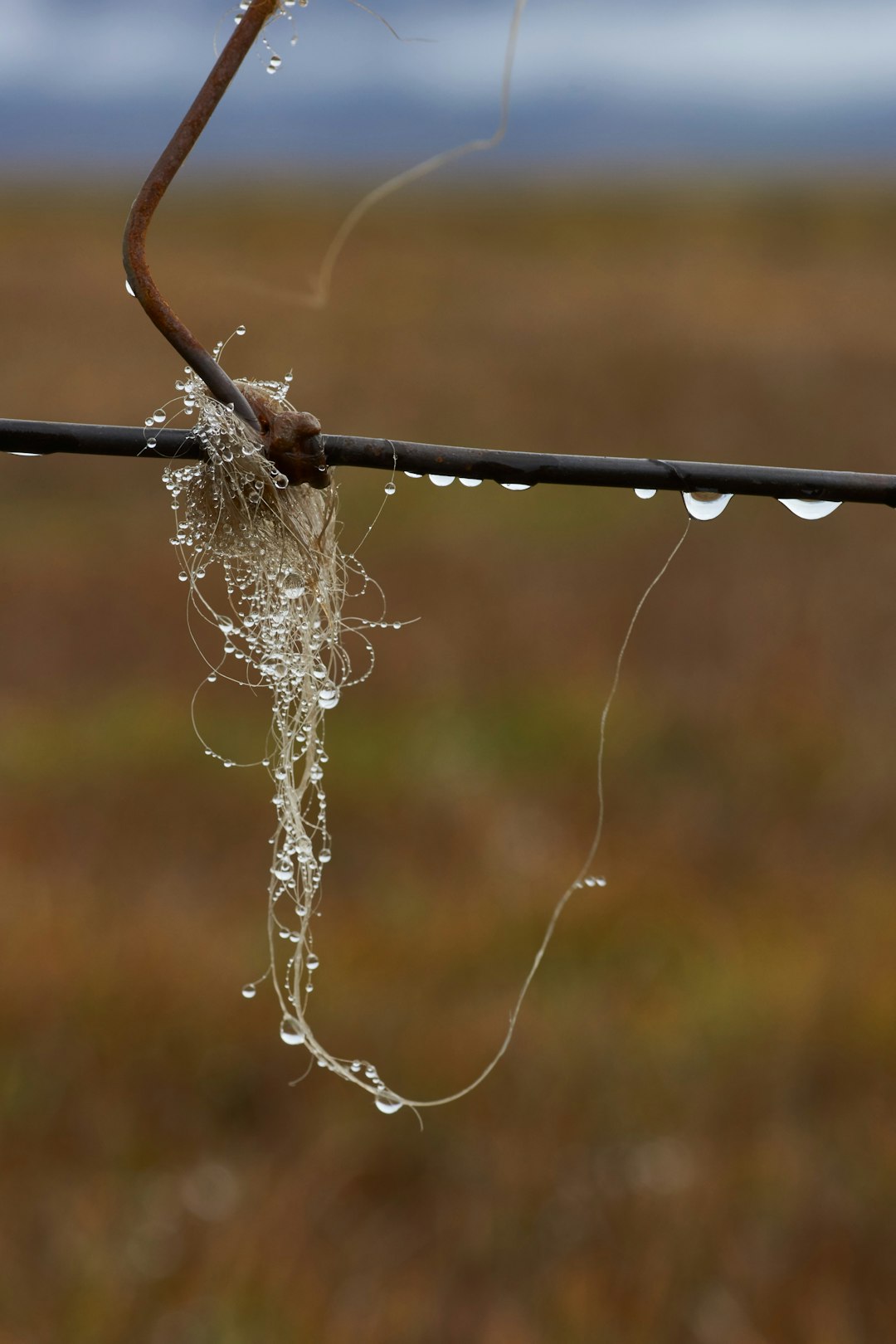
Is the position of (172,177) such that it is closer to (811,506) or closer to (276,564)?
(276,564)

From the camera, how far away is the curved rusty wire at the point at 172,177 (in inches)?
27.4

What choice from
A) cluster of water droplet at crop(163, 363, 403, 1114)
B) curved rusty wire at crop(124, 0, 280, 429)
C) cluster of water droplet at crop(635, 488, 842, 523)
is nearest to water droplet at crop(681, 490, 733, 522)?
cluster of water droplet at crop(635, 488, 842, 523)

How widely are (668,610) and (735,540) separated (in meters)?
1.63

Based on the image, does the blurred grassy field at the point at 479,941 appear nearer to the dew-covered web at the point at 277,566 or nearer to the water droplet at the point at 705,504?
the dew-covered web at the point at 277,566

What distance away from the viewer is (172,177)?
0.72 meters

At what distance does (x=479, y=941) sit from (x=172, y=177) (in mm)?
3694

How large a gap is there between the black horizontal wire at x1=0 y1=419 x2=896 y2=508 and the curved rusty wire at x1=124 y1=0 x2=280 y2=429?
0.29 feet

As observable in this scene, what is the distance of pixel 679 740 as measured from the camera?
6176 millimetres

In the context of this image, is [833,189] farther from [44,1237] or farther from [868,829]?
[44,1237]

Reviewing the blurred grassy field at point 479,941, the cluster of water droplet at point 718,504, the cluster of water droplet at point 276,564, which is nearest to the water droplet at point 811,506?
the cluster of water droplet at point 718,504

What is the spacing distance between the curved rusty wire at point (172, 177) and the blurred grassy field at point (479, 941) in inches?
13.6

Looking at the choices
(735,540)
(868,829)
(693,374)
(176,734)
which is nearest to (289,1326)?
(868,829)

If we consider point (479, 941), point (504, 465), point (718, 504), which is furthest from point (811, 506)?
point (479, 941)

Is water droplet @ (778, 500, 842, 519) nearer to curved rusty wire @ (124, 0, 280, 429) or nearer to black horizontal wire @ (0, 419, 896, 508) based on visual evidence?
black horizontal wire @ (0, 419, 896, 508)
